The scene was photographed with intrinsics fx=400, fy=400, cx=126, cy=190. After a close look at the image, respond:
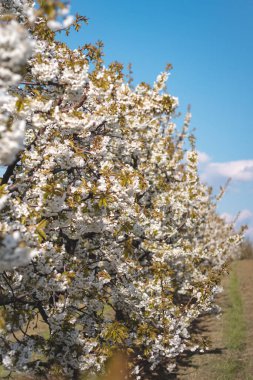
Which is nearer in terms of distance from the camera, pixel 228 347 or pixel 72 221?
pixel 72 221

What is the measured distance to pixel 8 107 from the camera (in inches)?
197

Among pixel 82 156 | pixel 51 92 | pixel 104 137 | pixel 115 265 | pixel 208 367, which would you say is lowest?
pixel 208 367

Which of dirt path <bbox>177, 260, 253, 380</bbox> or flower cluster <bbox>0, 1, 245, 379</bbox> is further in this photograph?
dirt path <bbox>177, 260, 253, 380</bbox>

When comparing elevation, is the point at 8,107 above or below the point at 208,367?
above

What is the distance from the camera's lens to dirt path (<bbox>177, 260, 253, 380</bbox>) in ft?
40.4

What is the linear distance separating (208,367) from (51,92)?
10284 millimetres

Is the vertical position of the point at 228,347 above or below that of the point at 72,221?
below

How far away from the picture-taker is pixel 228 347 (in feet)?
48.7

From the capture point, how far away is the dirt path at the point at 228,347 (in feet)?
40.4

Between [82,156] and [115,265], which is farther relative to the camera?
[115,265]

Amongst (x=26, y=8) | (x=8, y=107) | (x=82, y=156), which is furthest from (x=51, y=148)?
(x=26, y=8)

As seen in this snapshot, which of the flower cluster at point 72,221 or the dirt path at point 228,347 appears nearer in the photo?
the flower cluster at point 72,221

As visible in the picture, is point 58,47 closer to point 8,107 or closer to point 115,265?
point 8,107

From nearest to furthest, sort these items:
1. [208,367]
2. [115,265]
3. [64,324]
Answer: [64,324]
[115,265]
[208,367]
